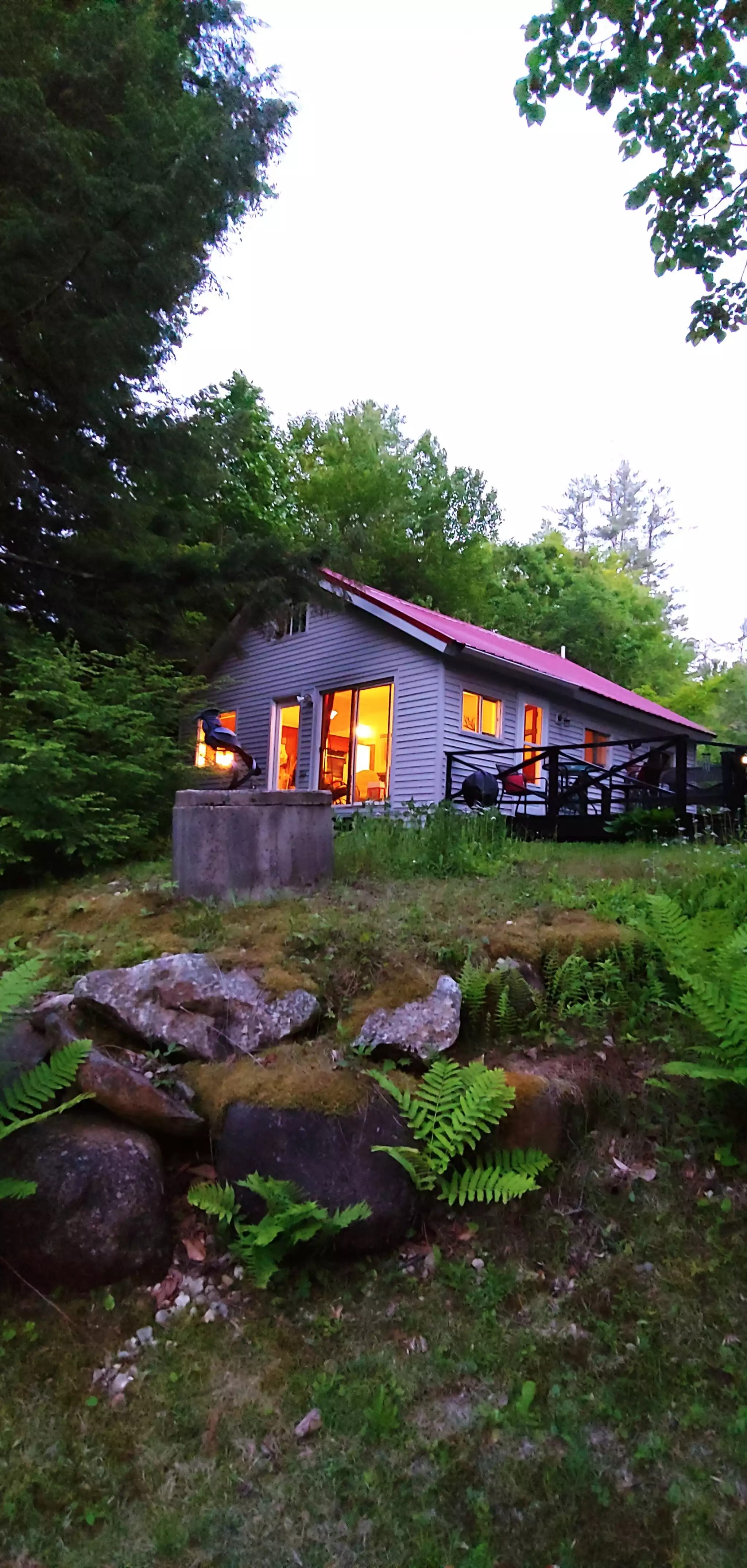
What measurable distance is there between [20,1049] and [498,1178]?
1941 mm

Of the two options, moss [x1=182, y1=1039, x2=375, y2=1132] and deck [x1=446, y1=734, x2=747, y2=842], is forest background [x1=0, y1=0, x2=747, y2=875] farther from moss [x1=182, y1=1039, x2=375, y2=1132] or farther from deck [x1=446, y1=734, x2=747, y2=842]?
deck [x1=446, y1=734, x2=747, y2=842]

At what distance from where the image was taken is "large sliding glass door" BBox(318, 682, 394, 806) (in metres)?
13.7

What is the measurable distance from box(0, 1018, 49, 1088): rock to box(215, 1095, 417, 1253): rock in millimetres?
819

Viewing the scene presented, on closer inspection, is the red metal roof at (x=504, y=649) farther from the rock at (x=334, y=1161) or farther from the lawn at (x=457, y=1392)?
the lawn at (x=457, y=1392)

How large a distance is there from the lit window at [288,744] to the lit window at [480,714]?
317 centimetres

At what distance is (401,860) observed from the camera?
6055 mm

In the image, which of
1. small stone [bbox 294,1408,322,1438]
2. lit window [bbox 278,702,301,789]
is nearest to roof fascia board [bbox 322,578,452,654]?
lit window [bbox 278,702,301,789]

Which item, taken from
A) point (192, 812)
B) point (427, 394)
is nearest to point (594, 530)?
point (427, 394)

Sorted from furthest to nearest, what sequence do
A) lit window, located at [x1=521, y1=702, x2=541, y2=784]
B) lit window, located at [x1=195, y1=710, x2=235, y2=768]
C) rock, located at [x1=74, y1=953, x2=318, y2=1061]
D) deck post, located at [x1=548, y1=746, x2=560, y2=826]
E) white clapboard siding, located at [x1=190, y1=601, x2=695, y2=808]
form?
lit window, located at [x1=521, y1=702, x2=541, y2=784] < white clapboard siding, located at [x1=190, y1=601, x2=695, y2=808] < deck post, located at [x1=548, y1=746, x2=560, y2=826] < lit window, located at [x1=195, y1=710, x2=235, y2=768] < rock, located at [x1=74, y1=953, x2=318, y2=1061]

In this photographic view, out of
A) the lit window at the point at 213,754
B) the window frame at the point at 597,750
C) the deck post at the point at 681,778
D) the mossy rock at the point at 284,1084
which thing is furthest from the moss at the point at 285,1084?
the window frame at the point at 597,750

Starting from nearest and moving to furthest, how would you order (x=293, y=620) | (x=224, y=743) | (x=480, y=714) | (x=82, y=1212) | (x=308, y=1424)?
(x=308, y=1424)
(x=82, y=1212)
(x=224, y=743)
(x=480, y=714)
(x=293, y=620)

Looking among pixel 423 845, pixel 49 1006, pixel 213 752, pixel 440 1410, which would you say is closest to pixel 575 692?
pixel 213 752

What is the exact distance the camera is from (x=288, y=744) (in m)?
14.9

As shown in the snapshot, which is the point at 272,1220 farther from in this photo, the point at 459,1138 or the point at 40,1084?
the point at 40,1084
